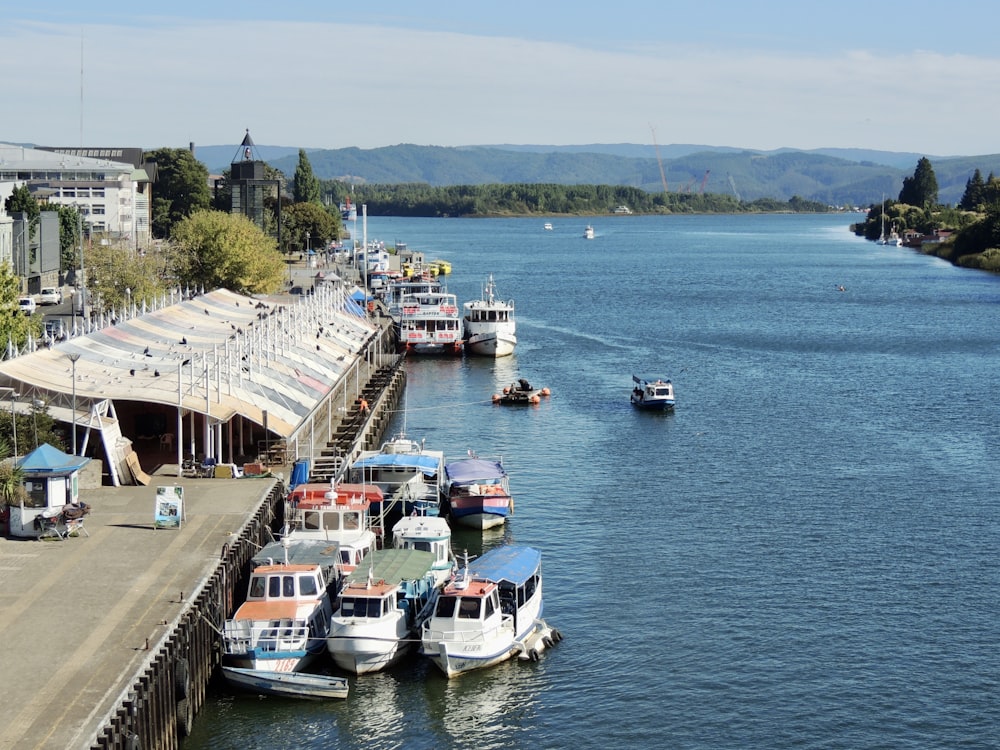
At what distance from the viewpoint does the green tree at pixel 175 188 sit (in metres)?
174

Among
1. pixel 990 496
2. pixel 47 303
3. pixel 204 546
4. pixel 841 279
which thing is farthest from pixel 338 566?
pixel 841 279

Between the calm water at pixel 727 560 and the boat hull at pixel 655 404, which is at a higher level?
the boat hull at pixel 655 404

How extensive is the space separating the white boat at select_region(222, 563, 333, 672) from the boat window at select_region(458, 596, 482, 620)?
355 centimetres

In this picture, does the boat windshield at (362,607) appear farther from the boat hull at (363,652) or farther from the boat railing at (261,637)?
the boat railing at (261,637)

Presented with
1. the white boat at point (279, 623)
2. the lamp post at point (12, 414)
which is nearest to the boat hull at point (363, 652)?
the white boat at point (279, 623)

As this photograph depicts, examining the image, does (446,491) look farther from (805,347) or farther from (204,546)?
(805,347)

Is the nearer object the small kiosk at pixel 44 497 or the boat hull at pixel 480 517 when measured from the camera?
the small kiosk at pixel 44 497

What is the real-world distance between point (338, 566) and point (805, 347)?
7437 cm

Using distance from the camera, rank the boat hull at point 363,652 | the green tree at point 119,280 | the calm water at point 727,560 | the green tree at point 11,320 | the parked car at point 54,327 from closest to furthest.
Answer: the calm water at point 727,560 < the boat hull at point 363,652 < the green tree at point 11,320 < the parked car at point 54,327 < the green tree at point 119,280

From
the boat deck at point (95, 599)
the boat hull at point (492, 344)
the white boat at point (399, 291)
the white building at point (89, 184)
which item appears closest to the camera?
the boat deck at point (95, 599)

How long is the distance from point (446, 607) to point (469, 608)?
59 centimetres

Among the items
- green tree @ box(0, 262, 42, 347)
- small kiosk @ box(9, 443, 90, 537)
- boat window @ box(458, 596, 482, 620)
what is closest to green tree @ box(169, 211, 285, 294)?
green tree @ box(0, 262, 42, 347)

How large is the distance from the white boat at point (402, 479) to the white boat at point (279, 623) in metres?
11.4

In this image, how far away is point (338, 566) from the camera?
135 ft
